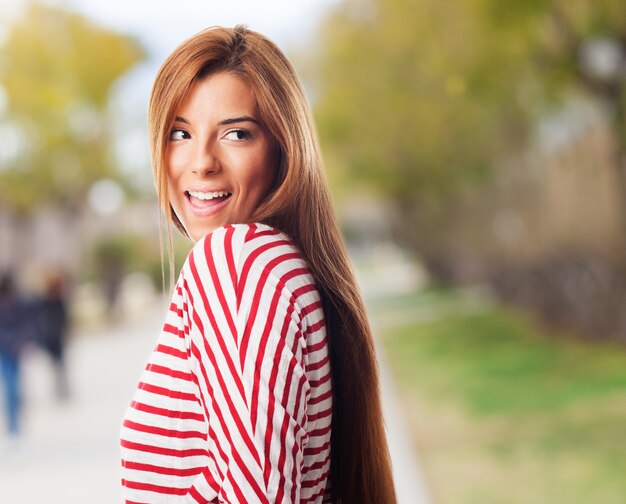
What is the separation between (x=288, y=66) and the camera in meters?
1.50

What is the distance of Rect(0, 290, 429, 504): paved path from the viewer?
6.94 meters

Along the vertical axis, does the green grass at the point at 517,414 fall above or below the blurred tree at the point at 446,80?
below

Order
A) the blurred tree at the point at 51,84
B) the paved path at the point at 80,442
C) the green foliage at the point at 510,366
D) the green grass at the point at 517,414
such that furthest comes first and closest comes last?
the blurred tree at the point at 51,84 → the green foliage at the point at 510,366 → the paved path at the point at 80,442 → the green grass at the point at 517,414

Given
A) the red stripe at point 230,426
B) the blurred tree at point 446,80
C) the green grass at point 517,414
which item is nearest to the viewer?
the red stripe at point 230,426

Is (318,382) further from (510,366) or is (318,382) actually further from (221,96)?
(510,366)

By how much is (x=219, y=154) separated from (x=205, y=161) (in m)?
0.03

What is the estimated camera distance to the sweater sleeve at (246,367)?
126cm

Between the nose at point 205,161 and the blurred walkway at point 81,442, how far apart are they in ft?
10.6

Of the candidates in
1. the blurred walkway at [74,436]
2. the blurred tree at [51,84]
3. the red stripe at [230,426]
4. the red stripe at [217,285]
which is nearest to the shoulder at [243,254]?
the red stripe at [217,285]

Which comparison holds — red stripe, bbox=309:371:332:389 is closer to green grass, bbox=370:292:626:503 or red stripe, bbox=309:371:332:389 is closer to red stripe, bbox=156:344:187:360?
red stripe, bbox=156:344:187:360

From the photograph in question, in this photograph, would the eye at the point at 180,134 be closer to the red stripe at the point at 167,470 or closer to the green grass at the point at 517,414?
the red stripe at the point at 167,470

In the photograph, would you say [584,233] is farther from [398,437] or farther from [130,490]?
[130,490]

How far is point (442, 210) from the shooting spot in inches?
1112

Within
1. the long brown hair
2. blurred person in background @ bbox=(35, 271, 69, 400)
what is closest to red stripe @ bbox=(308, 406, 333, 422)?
the long brown hair
